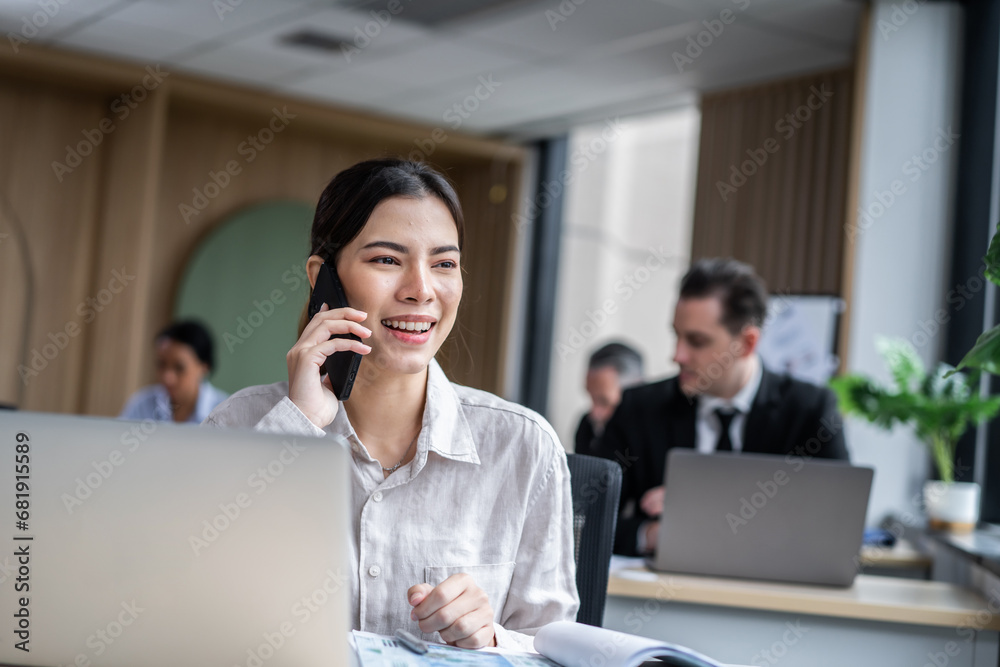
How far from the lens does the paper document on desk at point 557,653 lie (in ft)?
3.72

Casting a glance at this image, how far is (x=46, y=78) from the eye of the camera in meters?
5.53

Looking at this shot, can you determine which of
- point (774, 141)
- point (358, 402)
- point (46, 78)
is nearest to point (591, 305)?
A: point (774, 141)

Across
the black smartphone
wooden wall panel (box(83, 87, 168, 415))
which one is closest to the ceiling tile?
wooden wall panel (box(83, 87, 168, 415))

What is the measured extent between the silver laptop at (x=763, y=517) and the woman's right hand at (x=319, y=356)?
100 centimetres

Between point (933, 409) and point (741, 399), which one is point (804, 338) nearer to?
point (933, 409)

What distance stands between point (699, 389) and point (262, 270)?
12.6ft

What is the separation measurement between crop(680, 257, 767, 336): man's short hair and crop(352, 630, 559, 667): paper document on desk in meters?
1.98

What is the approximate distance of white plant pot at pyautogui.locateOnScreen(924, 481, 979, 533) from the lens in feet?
10.4

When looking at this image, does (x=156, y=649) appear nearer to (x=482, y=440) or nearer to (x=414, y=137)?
(x=482, y=440)

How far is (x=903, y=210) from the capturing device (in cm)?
378

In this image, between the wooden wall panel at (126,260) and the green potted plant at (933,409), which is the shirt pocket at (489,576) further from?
the wooden wall panel at (126,260)

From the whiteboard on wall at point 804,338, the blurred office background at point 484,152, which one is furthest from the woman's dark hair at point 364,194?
the whiteboard on wall at point 804,338

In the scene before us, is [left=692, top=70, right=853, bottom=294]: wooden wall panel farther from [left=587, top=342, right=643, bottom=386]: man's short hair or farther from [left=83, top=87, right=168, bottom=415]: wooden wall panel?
[left=83, top=87, right=168, bottom=415]: wooden wall panel

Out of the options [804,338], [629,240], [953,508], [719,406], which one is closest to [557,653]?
[719,406]
